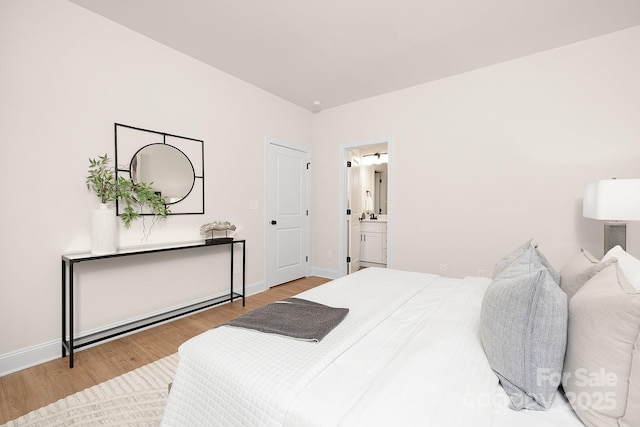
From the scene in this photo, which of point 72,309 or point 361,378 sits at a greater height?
point 361,378

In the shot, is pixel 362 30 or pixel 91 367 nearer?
pixel 91 367

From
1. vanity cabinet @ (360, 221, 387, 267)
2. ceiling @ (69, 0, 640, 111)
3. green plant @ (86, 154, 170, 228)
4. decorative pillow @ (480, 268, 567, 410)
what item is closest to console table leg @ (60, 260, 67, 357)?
green plant @ (86, 154, 170, 228)

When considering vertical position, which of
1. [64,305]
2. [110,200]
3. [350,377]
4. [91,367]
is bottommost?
[91,367]

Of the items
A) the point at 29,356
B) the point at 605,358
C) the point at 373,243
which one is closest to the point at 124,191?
the point at 29,356

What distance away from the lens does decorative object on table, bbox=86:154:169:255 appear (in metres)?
2.22

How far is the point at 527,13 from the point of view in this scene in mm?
2326

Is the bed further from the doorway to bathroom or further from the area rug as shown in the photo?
the doorway to bathroom

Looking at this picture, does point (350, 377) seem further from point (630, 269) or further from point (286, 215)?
point (286, 215)

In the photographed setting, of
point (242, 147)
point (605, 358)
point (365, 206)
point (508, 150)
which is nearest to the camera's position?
point (605, 358)

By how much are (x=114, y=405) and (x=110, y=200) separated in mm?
1572

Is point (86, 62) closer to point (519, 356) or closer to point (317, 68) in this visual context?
point (317, 68)

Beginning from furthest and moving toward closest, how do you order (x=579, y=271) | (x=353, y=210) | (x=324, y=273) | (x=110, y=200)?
(x=353, y=210)
(x=324, y=273)
(x=110, y=200)
(x=579, y=271)

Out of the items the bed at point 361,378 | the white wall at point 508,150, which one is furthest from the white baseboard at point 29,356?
the white wall at point 508,150

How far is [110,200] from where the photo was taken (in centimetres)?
241
